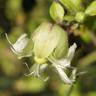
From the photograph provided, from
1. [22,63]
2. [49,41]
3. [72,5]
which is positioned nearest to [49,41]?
[49,41]

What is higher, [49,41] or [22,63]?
[22,63]

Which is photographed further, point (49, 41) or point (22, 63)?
point (22, 63)

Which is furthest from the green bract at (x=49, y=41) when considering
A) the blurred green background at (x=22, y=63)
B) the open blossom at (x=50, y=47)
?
the blurred green background at (x=22, y=63)

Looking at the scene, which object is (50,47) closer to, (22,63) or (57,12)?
(57,12)

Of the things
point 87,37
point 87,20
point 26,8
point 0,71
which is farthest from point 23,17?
point 87,20

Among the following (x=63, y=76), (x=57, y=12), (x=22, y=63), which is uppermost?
(x=22, y=63)

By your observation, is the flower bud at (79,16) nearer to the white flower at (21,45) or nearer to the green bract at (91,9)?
the green bract at (91,9)

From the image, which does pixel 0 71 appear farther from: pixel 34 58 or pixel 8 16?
pixel 34 58
